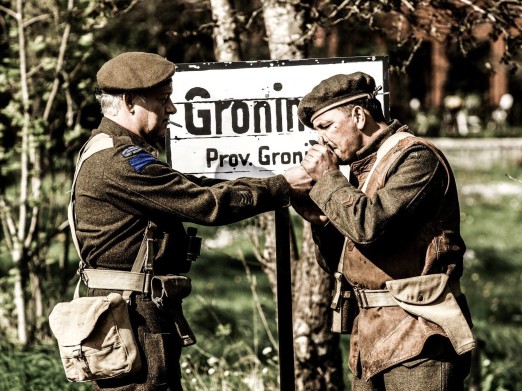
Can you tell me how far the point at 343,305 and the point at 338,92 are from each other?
92 cm

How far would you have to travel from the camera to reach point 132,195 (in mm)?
3984

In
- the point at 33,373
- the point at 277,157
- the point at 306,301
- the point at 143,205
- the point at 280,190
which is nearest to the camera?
the point at 143,205

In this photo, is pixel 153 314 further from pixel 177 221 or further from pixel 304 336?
pixel 304 336

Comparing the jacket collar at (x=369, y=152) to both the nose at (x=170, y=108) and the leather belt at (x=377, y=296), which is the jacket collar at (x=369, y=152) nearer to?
the leather belt at (x=377, y=296)

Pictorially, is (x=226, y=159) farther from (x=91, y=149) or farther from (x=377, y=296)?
(x=377, y=296)

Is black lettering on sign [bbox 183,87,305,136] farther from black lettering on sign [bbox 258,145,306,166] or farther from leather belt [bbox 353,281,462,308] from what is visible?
leather belt [bbox 353,281,462,308]

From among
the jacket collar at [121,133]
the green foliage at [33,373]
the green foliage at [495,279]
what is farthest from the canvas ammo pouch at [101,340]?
the green foliage at [495,279]

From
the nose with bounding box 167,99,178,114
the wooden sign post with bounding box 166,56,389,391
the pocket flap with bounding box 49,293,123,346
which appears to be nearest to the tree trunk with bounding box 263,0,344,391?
the wooden sign post with bounding box 166,56,389,391

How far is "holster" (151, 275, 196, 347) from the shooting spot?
4055 mm

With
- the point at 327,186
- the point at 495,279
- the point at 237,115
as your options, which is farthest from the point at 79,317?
the point at 495,279

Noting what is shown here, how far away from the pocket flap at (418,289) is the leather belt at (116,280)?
1024mm

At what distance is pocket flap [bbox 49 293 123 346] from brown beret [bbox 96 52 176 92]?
874mm

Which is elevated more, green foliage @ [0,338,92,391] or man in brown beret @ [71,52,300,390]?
man in brown beret @ [71,52,300,390]

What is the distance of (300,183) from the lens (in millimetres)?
4230
